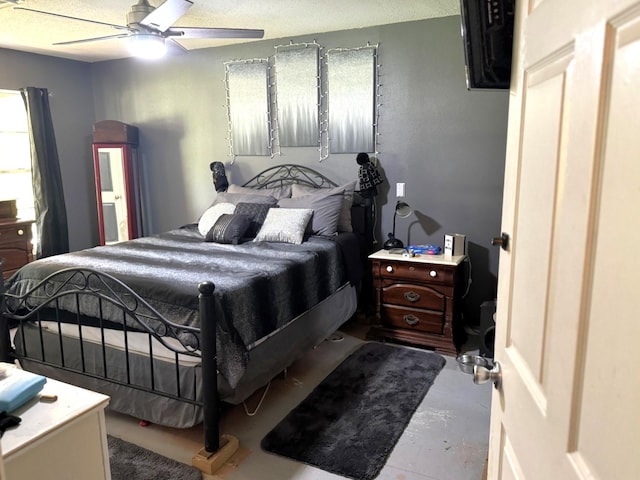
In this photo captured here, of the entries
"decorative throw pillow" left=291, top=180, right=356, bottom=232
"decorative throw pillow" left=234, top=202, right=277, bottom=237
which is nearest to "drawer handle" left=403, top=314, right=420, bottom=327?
"decorative throw pillow" left=291, top=180, right=356, bottom=232

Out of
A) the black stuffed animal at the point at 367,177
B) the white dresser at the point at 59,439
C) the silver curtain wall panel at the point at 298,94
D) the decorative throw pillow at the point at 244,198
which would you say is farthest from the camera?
the silver curtain wall panel at the point at 298,94

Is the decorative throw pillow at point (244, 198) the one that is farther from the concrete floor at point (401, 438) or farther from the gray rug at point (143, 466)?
the gray rug at point (143, 466)

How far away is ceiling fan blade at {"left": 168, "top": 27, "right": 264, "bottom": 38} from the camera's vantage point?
2.79 metres

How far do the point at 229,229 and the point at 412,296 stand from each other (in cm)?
142

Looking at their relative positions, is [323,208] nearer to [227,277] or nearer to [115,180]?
[227,277]

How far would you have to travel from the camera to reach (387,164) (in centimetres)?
386

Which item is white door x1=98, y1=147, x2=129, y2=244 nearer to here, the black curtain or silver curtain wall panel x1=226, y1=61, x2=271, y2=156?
the black curtain

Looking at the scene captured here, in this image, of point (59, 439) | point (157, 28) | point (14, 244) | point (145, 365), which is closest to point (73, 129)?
point (14, 244)

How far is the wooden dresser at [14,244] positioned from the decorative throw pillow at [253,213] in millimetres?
2047

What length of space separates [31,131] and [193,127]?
1.45 meters

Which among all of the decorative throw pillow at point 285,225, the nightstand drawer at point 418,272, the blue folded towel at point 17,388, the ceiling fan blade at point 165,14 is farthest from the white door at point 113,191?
the blue folded towel at point 17,388

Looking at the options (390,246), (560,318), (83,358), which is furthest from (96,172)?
A: (560,318)

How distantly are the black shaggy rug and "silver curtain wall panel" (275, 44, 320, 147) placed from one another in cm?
196

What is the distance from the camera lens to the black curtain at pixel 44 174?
4336 mm
